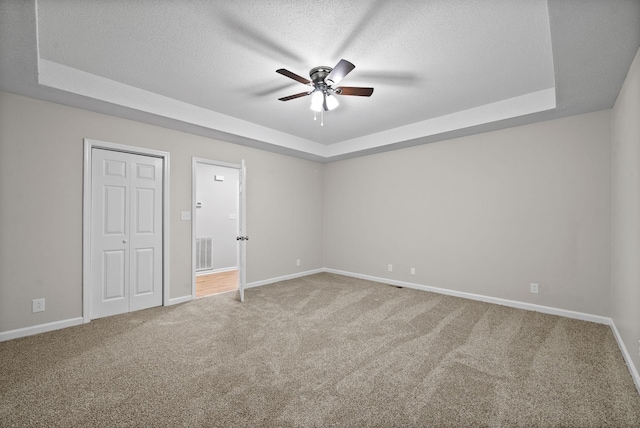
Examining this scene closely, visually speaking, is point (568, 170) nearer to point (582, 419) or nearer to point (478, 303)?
point (478, 303)

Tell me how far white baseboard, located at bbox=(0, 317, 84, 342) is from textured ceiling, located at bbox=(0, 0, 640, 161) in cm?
242

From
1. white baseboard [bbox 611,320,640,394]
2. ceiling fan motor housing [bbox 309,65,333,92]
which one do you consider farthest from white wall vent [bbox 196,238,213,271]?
white baseboard [bbox 611,320,640,394]

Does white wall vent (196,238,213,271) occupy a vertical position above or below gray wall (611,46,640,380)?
below

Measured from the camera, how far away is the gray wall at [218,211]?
6277 millimetres

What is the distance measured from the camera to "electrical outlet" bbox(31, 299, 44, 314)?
115 inches

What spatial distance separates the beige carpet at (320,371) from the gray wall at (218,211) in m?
2.89

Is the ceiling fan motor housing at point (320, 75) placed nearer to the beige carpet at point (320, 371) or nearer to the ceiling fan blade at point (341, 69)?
the ceiling fan blade at point (341, 69)

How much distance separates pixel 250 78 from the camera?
299cm

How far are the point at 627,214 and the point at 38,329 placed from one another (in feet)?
19.3

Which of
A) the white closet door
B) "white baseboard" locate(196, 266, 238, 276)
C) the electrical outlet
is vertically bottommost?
"white baseboard" locate(196, 266, 238, 276)

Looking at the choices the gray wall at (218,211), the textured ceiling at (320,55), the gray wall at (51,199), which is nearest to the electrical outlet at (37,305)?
the gray wall at (51,199)

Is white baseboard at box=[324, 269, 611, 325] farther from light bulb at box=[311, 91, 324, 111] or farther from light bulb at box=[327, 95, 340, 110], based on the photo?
light bulb at box=[311, 91, 324, 111]

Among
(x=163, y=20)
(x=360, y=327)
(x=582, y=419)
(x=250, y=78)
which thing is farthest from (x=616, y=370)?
(x=163, y=20)

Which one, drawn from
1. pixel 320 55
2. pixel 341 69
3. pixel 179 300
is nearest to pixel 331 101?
pixel 320 55
